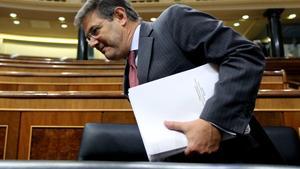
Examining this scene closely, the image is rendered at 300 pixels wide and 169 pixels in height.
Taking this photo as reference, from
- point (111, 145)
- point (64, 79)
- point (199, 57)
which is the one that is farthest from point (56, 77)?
point (199, 57)

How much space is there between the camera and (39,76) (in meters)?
1.60

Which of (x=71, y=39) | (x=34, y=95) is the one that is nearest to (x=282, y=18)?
(x=71, y=39)

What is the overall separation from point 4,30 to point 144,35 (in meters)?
5.35

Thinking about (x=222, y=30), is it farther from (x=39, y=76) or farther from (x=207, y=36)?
(x=39, y=76)

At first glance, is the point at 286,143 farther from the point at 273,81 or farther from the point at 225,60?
the point at 273,81

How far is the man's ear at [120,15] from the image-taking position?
0.50m

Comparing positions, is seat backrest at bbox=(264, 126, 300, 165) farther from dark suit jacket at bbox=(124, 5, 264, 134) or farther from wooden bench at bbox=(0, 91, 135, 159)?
wooden bench at bbox=(0, 91, 135, 159)

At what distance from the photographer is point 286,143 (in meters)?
0.59

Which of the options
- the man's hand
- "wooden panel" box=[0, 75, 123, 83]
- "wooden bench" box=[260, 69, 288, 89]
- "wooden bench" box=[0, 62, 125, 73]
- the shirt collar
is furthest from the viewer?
"wooden bench" box=[0, 62, 125, 73]

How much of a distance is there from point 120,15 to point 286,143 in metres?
0.40

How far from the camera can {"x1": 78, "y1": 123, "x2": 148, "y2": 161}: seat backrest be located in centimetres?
60

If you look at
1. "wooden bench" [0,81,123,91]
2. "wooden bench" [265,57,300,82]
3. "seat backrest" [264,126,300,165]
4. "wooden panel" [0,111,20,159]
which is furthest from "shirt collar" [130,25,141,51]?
"wooden bench" [265,57,300,82]

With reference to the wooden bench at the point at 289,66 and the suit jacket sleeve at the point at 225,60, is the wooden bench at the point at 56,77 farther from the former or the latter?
the wooden bench at the point at 289,66

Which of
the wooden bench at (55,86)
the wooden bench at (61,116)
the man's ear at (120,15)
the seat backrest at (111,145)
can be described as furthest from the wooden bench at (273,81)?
the man's ear at (120,15)
